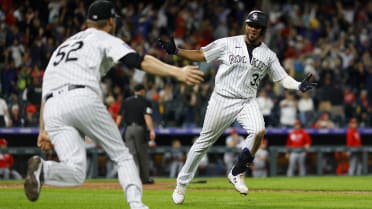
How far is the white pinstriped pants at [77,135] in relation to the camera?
7.97 m

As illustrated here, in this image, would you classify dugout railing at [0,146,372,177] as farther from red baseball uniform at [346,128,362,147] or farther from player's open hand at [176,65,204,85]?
player's open hand at [176,65,204,85]

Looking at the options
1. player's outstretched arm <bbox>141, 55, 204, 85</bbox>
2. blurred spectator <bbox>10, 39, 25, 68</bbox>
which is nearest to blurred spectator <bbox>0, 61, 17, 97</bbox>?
blurred spectator <bbox>10, 39, 25, 68</bbox>

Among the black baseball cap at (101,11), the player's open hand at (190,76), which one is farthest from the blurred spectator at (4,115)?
the player's open hand at (190,76)

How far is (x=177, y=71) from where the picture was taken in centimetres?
752

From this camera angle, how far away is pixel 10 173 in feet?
72.2

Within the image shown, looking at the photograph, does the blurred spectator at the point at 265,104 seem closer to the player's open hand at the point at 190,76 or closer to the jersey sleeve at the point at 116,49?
the jersey sleeve at the point at 116,49

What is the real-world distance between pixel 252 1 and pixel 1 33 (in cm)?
875

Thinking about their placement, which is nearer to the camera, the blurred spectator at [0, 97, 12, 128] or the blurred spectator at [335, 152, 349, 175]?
the blurred spectator at [0, 97, 12, 128]

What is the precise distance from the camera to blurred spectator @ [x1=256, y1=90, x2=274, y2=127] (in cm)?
2308

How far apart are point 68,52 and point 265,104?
15377 millimetres

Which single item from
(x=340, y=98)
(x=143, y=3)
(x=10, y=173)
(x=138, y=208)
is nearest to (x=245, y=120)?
(x=138, y=208)

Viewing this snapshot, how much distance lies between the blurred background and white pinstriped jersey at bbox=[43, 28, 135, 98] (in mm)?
13859

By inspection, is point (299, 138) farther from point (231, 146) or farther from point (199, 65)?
point (199, 65)

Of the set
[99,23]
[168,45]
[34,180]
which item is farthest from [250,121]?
[34,180]
